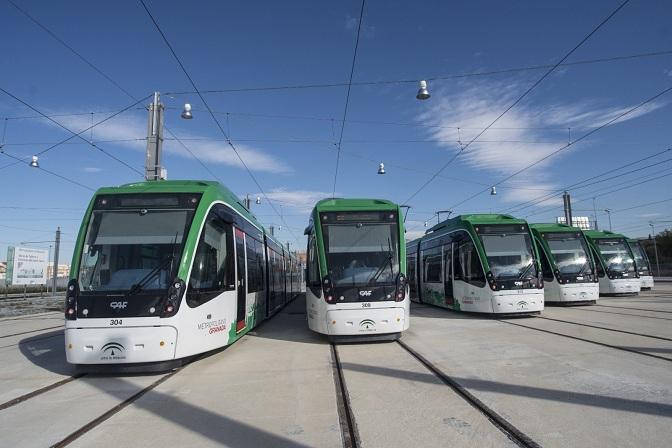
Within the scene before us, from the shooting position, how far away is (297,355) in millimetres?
9102

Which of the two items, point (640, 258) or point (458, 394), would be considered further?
point (640, 258)

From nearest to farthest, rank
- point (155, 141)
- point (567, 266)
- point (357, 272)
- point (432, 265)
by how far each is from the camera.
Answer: point (357, 272) → point (155, 141) → point (567, 266) → point (432, 265)

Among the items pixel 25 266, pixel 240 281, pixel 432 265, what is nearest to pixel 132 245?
pixel 240 281

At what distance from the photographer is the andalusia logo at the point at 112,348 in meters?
7.19

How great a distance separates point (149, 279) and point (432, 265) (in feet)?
43.8

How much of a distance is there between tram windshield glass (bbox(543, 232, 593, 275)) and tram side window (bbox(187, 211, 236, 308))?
1311cm

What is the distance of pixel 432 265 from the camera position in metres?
19.1

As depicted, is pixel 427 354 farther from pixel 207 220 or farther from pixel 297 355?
pixel 207 220

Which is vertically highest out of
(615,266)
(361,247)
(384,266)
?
(361,247)

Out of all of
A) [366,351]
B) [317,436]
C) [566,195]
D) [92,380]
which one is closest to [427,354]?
[366,351]

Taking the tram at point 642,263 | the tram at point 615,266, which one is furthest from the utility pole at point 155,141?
the tram at point 642,263

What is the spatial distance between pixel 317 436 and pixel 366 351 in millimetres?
4879

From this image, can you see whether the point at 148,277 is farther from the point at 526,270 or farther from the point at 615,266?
the point at 615,266

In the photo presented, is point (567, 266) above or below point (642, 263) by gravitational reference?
below
